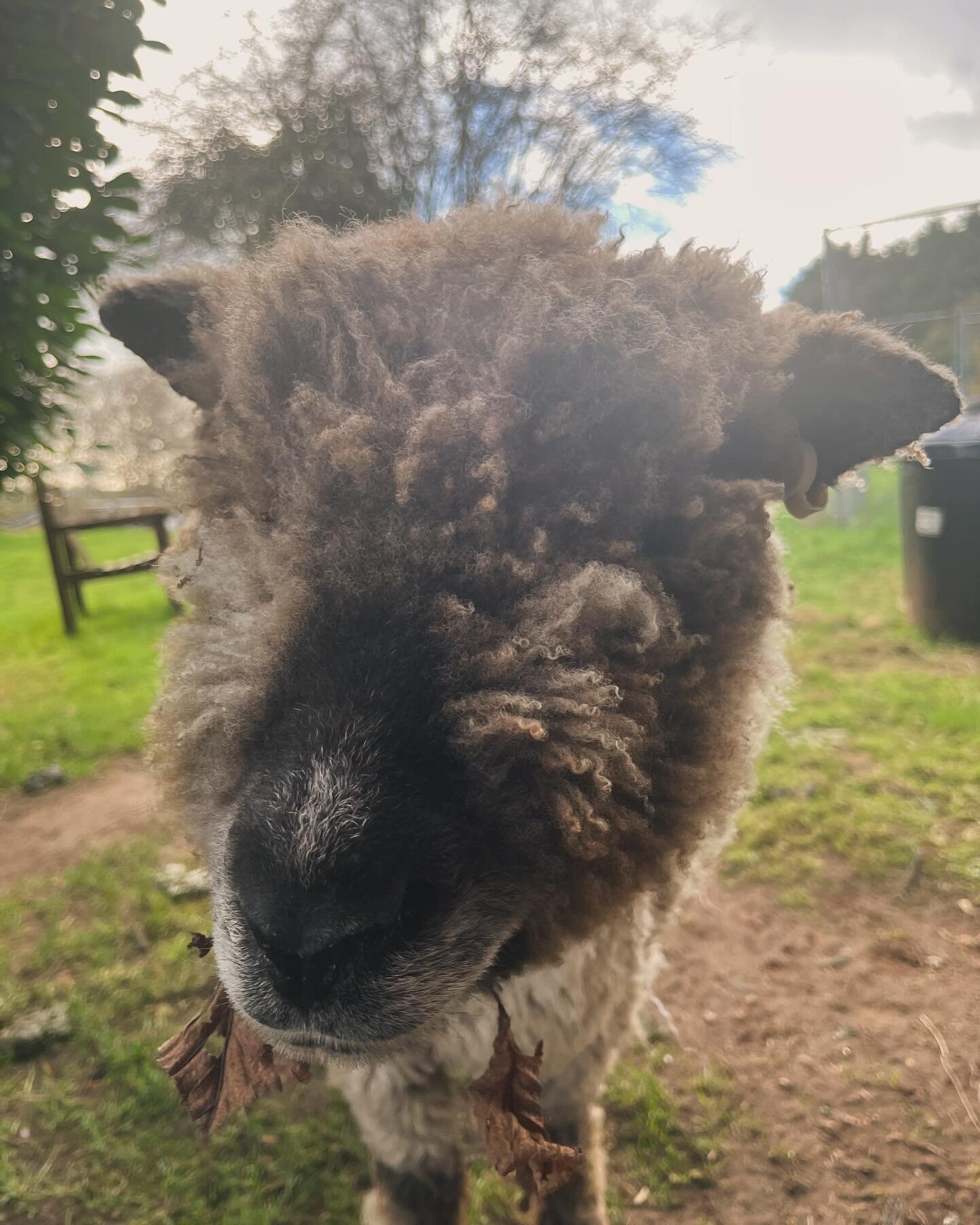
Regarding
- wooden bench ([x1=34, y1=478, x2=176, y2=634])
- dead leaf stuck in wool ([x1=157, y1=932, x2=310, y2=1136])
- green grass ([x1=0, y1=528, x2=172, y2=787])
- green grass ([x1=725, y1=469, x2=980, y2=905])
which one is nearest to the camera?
dead leaf stuck in wool ([x1=157, y1=932, x2=310, y2=1136])

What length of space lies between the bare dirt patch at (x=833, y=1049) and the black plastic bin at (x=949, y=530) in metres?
3.49

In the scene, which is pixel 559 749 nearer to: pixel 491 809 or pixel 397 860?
pixel 491 809

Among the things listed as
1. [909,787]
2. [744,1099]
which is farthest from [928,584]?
[744,1099]

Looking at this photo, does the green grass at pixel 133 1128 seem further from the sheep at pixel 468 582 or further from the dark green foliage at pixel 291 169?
the dark green foliage at pixel 291 169

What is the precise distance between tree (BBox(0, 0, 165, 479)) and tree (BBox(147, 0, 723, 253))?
754 millimetres

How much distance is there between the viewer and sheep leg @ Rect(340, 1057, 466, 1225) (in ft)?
6.89

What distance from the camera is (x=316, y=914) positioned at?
1097 mm

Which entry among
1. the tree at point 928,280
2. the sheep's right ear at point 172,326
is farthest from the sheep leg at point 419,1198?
the tree at point 928,280

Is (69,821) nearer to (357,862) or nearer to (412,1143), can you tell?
(412,1143)

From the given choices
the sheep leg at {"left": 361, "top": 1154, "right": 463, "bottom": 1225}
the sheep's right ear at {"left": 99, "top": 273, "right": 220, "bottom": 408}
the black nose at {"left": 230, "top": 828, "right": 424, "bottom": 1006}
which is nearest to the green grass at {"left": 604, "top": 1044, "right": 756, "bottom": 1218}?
the sheep leg at {"left": 361, "top": 1154, "right": 463, "bottom": 1225}

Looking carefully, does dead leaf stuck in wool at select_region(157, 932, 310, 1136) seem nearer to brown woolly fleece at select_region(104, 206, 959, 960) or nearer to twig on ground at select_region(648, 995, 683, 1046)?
brown woolly fleece at select_region(104, 206, 959, 960)

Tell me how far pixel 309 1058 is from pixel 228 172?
1.98 meters

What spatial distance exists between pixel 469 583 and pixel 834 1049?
2.43 meters

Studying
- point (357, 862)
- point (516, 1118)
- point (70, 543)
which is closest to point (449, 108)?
point (357, 862)
